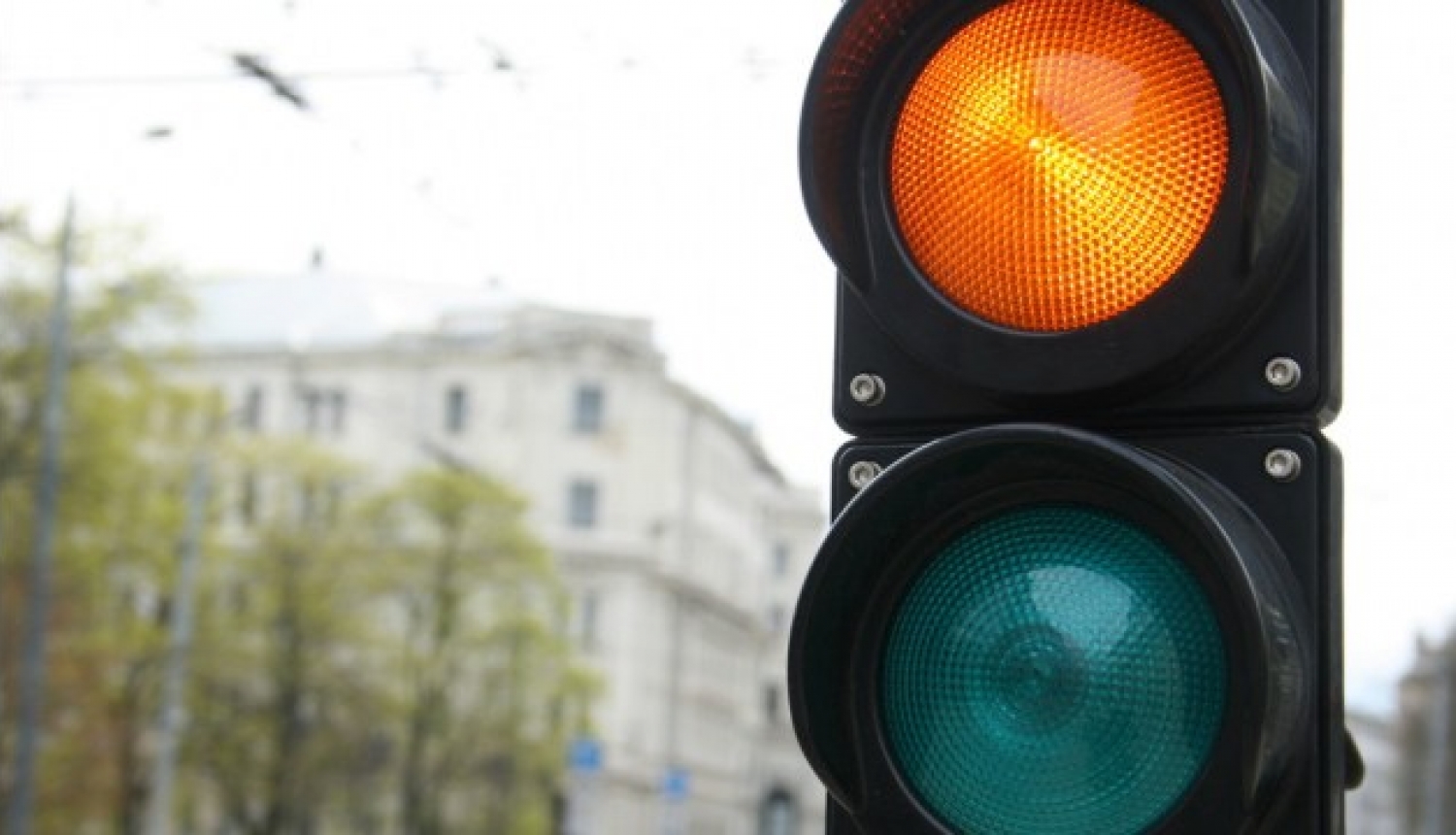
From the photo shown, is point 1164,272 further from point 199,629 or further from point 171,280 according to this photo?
point 199,629

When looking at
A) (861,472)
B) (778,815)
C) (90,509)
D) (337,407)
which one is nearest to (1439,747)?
(778,815)

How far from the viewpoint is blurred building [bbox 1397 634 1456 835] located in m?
62.0

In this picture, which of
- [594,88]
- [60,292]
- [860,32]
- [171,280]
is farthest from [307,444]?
[860,32]

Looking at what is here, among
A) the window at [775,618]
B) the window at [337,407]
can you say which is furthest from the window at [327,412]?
the window at [775,618]

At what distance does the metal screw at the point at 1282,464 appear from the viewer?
176cm

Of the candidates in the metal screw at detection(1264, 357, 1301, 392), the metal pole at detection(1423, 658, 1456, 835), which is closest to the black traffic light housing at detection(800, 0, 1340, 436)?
the metal screw at detection(1264, 357, 1301, 392)

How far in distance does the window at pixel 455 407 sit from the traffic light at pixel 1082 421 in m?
67.6

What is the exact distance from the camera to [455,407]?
227 feet

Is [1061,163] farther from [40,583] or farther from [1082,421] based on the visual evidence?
[40,583]

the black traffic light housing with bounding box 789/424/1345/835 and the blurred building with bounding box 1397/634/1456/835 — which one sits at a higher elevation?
the blurred building with bounding box 1397/634/1456/835

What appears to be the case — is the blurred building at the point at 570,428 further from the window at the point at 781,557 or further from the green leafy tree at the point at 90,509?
the green leafy tree at the point at 90,509

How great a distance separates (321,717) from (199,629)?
3851mm

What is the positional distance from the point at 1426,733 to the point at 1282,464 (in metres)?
72.6

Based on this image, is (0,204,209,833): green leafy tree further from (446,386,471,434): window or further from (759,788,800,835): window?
(759,788,800,835): window
